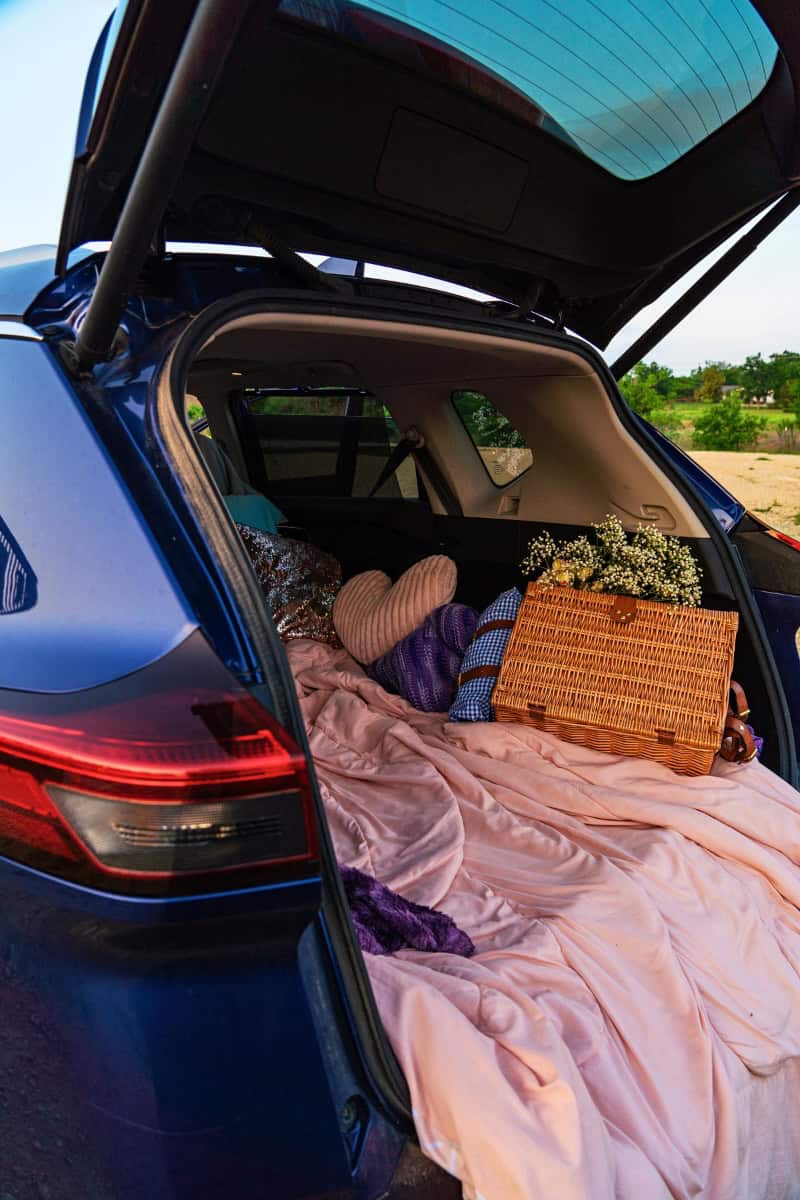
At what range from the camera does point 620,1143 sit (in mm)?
1249

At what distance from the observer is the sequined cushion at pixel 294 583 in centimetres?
334

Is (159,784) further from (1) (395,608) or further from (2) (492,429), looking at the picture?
(2) (492,429)

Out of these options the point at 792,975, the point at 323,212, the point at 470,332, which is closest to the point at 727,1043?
the point at 792,975

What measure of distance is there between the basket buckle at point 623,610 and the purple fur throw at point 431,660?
53 centimetres

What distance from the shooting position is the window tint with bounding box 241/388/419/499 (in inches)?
139

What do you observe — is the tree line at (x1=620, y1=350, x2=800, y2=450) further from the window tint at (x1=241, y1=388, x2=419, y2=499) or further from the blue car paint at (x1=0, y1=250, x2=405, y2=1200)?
the blue car paint at (x1=0, y1=250, x2=405, y2=1200)

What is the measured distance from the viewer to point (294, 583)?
341 cm

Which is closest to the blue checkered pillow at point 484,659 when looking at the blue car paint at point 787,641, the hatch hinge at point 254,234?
the blue car paint at point 787,641

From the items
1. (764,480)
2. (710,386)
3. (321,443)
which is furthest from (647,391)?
(321,443)

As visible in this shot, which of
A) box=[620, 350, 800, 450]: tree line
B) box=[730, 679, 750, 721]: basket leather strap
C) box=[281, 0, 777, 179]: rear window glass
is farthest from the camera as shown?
box=[620, 350, 800, 450]: tree line

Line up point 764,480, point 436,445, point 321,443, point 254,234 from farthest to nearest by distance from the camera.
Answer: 1. point 764,480
2. point 321,443
3. point 436,445
4. point 254,234

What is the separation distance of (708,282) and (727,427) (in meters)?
15.4

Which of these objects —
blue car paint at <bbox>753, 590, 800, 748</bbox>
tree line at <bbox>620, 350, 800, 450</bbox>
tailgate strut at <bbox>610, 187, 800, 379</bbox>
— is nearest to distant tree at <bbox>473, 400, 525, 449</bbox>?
tailgate strut at <bbox>610, 187, 800, 379</bbox>

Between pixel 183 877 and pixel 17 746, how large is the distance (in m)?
0.24
